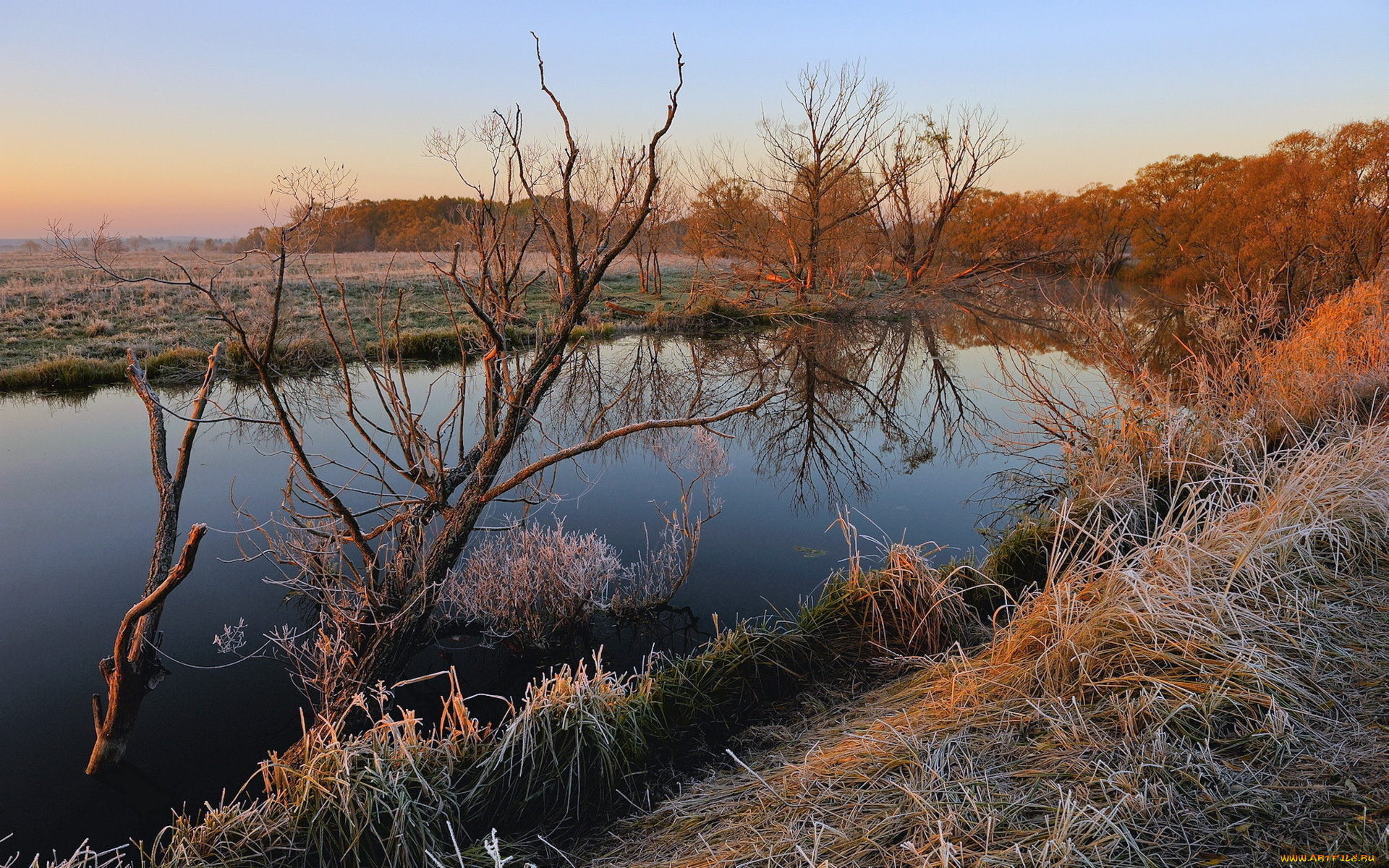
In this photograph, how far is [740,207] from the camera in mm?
25250

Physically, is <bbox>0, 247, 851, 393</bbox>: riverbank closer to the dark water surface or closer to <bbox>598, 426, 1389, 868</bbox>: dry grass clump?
the dark water surface

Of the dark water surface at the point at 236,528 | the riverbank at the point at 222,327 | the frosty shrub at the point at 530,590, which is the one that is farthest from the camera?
the riverbank at the point at 222,327

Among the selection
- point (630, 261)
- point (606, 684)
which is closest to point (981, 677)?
point (606, 684)

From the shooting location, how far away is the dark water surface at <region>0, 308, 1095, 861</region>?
434cm

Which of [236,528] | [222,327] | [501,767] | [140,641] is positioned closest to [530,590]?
[501,767]

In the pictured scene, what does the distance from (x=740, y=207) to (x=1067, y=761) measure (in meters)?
24.4

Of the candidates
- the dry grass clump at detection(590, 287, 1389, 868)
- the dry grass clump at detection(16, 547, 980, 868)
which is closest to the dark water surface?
the dry grass clump at detection(16, 547, 980, 868)

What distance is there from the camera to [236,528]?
7570mm

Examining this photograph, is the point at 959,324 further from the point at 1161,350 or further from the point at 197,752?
the point at 197,752

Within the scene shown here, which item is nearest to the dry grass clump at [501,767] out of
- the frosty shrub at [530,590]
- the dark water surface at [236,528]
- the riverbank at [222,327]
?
the dark water surface at [236,528]

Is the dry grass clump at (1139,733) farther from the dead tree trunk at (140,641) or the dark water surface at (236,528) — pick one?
the dead tree trunk at (140,641)

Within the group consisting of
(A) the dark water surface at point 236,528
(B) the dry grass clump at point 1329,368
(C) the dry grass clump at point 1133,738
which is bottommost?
(A) the dark water surface at point 236,528

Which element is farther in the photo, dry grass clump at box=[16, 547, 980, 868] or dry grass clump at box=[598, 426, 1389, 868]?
dry grass clump at box=[16, 547, 980, 868]

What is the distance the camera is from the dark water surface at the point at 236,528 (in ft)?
14.2
